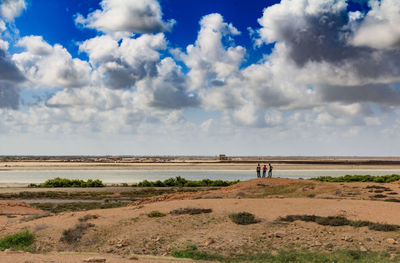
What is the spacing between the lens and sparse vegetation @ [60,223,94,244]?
18281 millimetres

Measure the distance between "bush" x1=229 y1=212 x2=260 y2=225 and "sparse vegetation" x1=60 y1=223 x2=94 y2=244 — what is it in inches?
299

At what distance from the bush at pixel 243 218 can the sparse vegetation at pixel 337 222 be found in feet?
5.04

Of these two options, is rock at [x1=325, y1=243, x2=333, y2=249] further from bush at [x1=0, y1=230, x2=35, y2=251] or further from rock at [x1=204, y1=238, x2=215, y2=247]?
bush at [x1=0, y1=230, x2=35, y2=251]

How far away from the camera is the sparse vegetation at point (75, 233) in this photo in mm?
18281

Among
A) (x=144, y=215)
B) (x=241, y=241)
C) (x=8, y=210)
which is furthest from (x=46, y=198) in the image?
(x=241, y=241)

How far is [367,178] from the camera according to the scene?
5925 centimetres

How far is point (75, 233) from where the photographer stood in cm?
1877

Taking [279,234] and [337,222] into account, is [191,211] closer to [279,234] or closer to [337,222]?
[279,234]

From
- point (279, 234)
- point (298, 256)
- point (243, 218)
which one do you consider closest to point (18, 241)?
point (243, 218)

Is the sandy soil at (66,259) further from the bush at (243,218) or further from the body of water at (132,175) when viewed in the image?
the body of water at (132,175)

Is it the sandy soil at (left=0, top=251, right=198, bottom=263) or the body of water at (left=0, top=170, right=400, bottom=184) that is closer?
the sandy soil at (left=0, top=251, right=198, bottom=263)

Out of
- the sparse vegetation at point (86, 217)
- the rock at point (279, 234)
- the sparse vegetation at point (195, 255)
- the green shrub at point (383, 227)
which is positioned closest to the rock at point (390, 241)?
the green shrub at point (383, 227)

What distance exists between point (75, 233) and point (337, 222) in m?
13.3

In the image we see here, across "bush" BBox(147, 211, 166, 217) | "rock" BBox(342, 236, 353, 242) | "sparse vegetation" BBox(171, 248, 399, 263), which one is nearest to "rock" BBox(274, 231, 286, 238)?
"sparse vegetation" BBox(171, 248, 399, 263)
